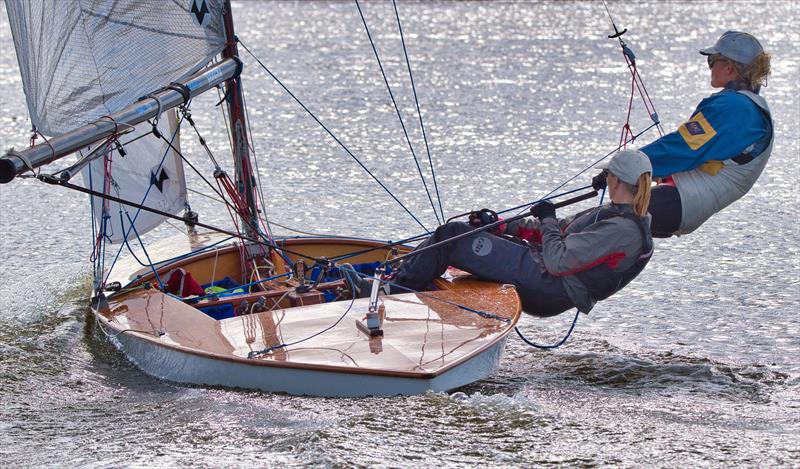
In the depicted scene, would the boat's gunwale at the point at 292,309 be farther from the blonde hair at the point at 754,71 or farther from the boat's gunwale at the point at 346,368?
the blonde hair at the point at 754,71

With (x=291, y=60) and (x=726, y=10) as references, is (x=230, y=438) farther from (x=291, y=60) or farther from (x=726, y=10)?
(x=726, y=10)

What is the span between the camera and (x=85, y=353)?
7.41 meters

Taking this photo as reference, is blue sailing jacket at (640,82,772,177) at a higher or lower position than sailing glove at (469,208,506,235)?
higher

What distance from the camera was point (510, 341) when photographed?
25.0ft

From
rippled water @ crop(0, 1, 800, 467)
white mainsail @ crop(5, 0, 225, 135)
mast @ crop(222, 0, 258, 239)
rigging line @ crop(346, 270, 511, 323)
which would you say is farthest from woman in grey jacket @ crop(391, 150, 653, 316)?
white mainsail @ crop(5, 0, 225, 135)

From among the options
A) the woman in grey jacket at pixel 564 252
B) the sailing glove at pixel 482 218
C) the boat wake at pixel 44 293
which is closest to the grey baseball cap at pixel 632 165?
the woman in grey jacket at pixel 564 252

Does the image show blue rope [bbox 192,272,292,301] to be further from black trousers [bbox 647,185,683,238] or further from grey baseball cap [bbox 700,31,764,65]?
grey baseball cap [bbox 700,31,764,65]

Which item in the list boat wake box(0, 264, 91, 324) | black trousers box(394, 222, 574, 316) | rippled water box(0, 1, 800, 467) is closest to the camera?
rippled water box(0, 1, 800, 467)

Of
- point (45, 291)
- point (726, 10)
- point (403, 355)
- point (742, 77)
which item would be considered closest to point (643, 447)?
point (403, 355)

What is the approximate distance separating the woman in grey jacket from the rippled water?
51 centimetres

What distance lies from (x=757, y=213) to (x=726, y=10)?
1968 centimetres

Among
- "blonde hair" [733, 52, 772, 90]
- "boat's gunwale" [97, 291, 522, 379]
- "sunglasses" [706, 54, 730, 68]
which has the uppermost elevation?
"sunglasses" [706, 54, 730, 68]

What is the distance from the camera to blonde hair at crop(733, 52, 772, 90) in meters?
6.66

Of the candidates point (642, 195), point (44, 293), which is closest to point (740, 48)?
point (642, 195)
